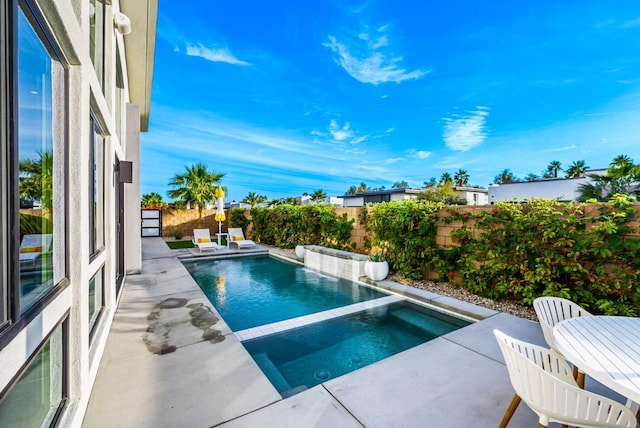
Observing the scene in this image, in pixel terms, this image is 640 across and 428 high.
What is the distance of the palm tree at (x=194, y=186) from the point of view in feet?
66.4

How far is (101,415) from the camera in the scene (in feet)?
7.44

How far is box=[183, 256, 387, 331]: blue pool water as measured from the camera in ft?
17.1

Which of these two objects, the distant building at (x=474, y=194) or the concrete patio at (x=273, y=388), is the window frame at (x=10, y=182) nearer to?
the concrete patio at (x=273, y=388)

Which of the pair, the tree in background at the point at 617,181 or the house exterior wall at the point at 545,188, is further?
the house exterior wall at the point at 545,188

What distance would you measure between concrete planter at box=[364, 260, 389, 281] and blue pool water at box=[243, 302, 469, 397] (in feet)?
5.01

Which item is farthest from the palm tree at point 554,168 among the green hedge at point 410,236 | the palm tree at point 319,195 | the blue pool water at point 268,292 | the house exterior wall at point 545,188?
the blue pool water at point 268,292

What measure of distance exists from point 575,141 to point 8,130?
34676 millimetres

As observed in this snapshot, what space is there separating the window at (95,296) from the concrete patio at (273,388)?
39cm

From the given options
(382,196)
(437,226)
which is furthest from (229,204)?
(437,226)

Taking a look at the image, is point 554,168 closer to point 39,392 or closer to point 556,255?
point 556,255

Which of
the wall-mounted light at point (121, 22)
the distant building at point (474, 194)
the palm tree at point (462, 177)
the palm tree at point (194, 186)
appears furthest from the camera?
the palm tree at point (462, 177)

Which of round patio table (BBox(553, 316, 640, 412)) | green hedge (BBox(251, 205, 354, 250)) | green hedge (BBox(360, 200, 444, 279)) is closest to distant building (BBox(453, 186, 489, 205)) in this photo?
green hedge (BBox(251, 205, 354, 250))

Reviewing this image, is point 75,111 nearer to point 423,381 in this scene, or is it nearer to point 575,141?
point 423,381

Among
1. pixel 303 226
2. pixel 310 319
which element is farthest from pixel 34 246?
pixel 303 226
